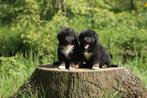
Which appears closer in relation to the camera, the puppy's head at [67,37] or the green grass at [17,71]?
the puppy's head at [67,37]

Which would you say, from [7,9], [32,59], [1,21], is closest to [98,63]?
[32,59]

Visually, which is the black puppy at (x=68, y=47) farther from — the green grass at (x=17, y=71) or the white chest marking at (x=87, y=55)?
the green grass at (x=17, y=71)

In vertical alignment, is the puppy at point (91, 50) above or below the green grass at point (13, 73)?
above

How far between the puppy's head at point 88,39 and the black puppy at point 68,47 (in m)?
0.11

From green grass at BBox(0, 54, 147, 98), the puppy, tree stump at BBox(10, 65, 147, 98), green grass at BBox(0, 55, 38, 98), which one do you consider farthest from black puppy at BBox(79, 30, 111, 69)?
green grass at BBox(0, 55, 38, 98)

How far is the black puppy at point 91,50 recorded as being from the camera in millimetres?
7219

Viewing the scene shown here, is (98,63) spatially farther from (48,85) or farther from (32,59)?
(32,59)

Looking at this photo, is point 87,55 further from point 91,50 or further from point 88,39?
point 88,39

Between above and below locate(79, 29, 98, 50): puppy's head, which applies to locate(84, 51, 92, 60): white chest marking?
below

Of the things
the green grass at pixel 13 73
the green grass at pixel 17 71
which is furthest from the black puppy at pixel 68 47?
the green grass at pixel 13 73

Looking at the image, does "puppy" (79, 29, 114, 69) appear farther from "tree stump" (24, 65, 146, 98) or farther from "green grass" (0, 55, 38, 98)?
"green grass" (0, 55, 38, 98)

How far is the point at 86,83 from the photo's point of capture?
24.5ft

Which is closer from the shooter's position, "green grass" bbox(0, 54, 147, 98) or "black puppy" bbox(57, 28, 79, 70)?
"black puppy" bbox(57, 28, 79, 70)

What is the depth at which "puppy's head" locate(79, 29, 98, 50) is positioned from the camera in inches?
283
